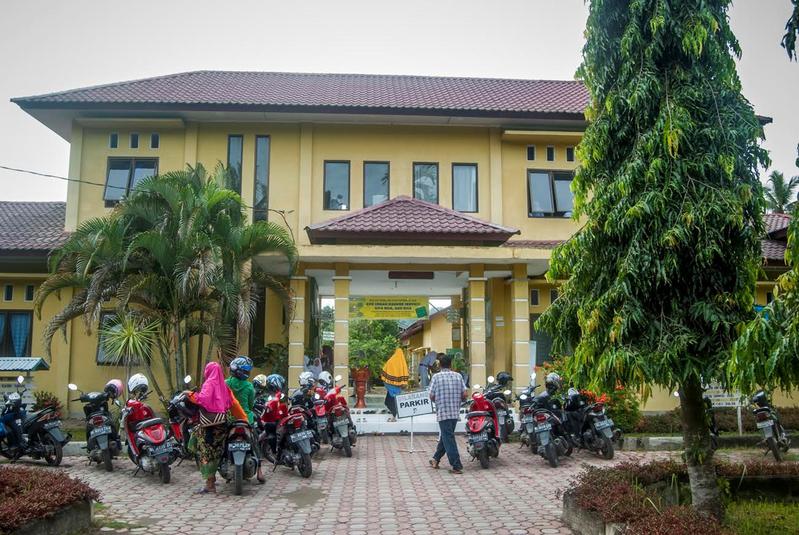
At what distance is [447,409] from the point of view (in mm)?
9555

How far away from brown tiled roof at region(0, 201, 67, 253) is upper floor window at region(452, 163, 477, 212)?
9644 mm

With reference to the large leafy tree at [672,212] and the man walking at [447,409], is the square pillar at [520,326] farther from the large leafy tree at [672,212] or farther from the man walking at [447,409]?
the large leafy tree at [672,212]

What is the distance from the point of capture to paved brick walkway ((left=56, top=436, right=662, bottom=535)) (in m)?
6.44

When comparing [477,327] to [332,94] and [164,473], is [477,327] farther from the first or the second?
[164,473]

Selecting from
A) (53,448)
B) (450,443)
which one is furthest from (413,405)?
(53,448)

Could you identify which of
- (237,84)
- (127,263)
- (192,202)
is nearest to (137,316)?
(127,263)

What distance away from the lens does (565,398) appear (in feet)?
35.7

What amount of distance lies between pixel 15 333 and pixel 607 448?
13.6 meters

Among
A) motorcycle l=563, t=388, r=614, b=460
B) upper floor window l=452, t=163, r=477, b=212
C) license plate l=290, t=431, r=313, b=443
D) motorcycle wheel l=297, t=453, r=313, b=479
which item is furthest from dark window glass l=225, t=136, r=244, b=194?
motorcycle l=563, t=388, r=614, b=460

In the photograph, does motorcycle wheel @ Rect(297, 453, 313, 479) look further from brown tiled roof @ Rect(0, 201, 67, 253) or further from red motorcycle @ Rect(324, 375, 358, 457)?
brown tiled roof @ Rect(0, 201, 67, 253)

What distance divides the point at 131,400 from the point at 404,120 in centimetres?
1035

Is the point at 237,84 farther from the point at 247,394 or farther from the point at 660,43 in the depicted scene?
the point at 660,43

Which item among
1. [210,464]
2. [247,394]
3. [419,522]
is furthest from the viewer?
[247,394]

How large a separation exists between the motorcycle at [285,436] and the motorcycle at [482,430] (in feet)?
7.69
